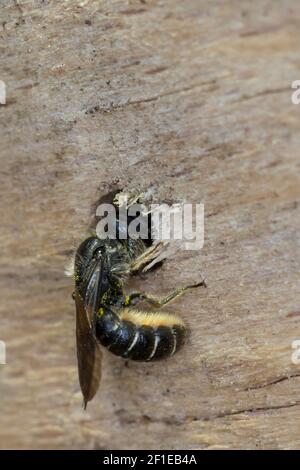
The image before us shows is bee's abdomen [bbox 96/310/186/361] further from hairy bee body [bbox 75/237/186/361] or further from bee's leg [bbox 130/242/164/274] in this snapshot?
bee's leg [bbox 130/242/164/274]

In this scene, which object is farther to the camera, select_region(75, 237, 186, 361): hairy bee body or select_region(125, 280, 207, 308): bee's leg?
select_region(75, 237, 186, 361): hairy bee body

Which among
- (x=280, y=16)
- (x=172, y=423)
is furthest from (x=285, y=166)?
(x=172, y=423)

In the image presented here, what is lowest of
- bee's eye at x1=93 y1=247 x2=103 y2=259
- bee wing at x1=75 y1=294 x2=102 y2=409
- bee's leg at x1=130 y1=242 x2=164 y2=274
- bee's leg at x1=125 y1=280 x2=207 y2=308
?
Result: bee wing at x1=75 y1=294 x2=102 y2=409

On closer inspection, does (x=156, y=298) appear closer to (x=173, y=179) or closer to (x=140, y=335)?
(x=140, y=335)

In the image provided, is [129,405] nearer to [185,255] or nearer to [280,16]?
[185,255]

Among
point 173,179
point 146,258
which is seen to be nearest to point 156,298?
point 146,258

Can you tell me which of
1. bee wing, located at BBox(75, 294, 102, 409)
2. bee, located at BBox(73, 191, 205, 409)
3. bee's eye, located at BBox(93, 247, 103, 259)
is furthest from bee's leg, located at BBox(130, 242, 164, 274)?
bee wing, located at BBox(75, 294, 102, 409)

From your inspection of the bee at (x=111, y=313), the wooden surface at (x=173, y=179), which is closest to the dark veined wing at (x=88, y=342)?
the bee at (x=111, y=313)
